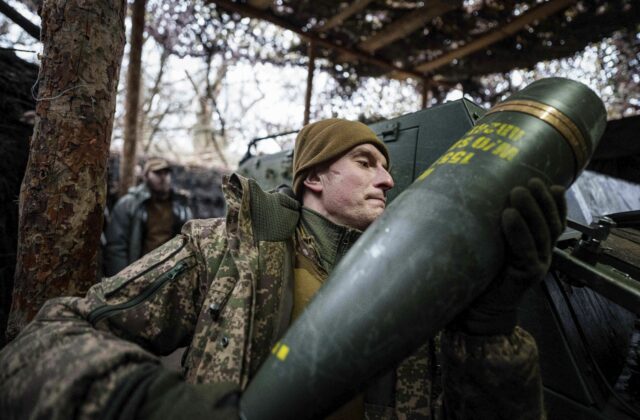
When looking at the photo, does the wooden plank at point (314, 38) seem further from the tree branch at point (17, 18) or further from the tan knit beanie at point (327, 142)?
the tan knit beanie at point (327, 142)

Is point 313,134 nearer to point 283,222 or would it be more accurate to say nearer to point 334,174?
point 334,174

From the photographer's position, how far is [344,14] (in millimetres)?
4832

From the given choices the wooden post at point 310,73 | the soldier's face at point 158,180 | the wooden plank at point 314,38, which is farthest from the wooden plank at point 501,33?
the soldier's face at point 158,180

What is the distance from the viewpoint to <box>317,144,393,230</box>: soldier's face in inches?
67.5

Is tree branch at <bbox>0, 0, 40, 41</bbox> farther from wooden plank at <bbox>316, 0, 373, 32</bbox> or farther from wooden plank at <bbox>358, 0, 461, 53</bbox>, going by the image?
wooden plank at <bbox>358, 0, 461, 53</bbox>

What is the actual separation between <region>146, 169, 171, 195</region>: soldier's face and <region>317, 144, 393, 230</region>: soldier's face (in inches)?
148

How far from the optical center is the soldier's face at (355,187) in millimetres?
1714

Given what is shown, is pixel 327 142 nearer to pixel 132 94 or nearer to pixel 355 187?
pixel 355 187

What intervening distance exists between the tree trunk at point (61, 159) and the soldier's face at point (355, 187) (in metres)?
1.14

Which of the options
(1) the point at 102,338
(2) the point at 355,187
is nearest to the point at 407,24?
(2) the point at 355,187

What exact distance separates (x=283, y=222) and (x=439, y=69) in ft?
19.8

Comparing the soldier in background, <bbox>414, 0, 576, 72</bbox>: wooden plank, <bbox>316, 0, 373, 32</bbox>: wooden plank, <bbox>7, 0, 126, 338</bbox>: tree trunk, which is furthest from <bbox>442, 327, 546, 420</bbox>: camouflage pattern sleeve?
<bbox>414, 0, 576, 72</bbox>: wooden plank

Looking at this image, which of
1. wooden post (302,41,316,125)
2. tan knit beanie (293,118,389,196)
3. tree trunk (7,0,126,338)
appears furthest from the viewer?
wooden post (302,41,316,125)

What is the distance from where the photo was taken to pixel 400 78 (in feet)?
22.4
